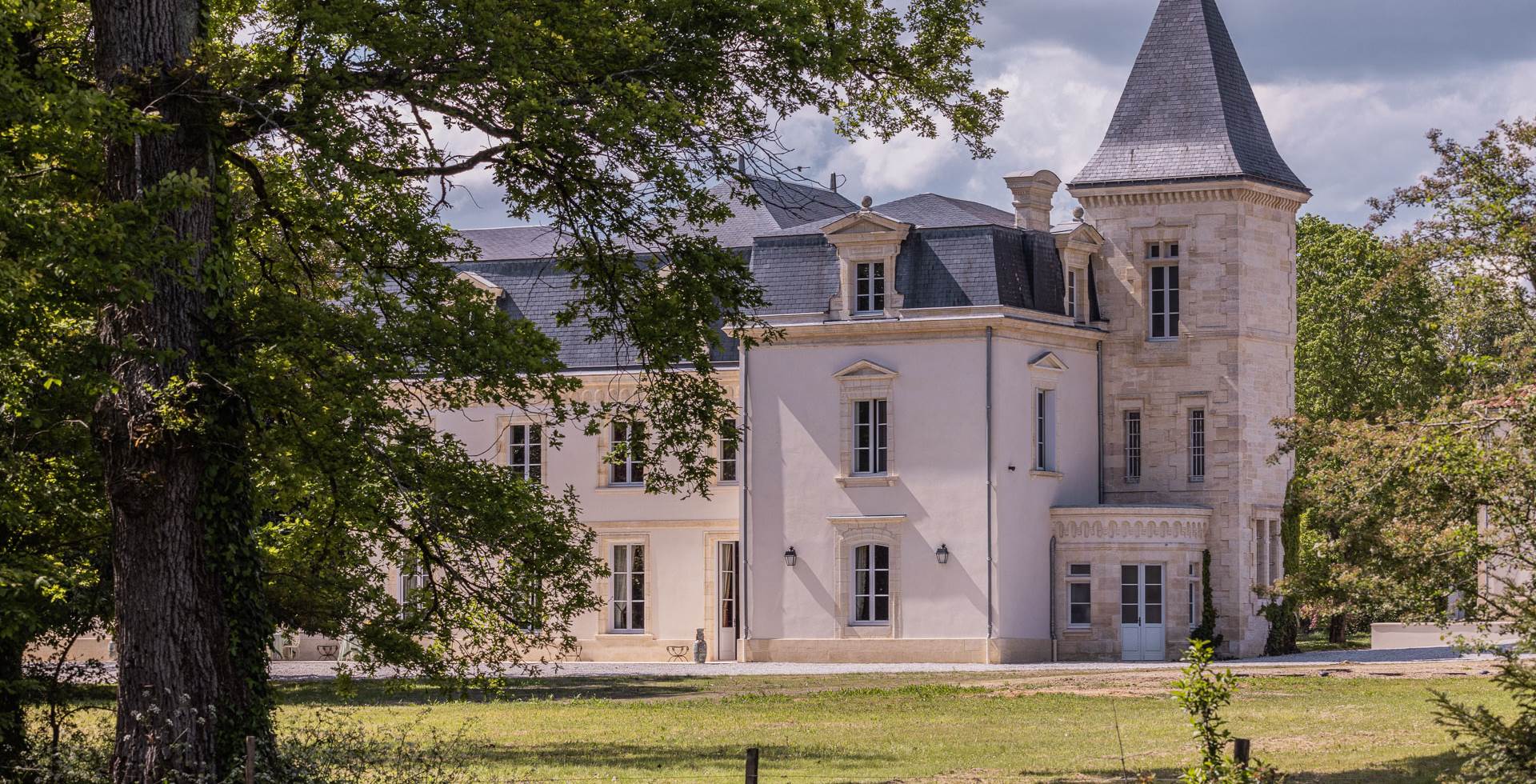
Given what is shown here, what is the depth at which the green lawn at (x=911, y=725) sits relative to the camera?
17.4 meters

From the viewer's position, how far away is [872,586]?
38.0 m

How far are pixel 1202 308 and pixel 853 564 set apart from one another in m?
8.85

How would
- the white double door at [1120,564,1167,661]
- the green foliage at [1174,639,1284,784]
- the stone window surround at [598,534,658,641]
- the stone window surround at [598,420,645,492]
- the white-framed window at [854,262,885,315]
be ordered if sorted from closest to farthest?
the green foliage at [1174,639,1284,784] → the white double door at [1120,564,1167,661] → the white-framed window at [854,262,885,315] → the stone window surround at [598,534,658,641] → the stone window surround at [598,420,645,492]

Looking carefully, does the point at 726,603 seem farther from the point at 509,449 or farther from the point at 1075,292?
the point at 1075,292

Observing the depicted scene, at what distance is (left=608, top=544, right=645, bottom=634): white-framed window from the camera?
40562 millimetres

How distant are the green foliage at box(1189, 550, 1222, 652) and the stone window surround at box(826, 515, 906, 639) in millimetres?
5811

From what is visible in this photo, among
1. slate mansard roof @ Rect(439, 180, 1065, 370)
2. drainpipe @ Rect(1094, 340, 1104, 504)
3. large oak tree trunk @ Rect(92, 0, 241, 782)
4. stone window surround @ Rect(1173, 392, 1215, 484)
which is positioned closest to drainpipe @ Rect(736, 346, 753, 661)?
slate mansard roof @ Rect(439, 180, 1065, 370)

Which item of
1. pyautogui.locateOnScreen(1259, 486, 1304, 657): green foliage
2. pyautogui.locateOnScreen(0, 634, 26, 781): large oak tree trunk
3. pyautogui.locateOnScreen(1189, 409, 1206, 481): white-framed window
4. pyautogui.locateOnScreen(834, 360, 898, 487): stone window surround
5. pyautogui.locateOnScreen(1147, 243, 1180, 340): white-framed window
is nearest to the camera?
pyautogui.locateOnScreen(0, 634, 26, 781): large oak tree trunk

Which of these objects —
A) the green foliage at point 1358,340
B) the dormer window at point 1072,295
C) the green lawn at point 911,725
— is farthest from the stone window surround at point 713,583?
the green foliage at point 1358,340

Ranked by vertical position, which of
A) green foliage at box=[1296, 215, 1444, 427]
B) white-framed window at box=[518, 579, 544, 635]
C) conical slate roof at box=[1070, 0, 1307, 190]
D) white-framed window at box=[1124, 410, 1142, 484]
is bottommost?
white-framed window at box=[518, 579, 544, 635]

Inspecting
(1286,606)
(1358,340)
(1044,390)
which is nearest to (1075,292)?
(1044,390)

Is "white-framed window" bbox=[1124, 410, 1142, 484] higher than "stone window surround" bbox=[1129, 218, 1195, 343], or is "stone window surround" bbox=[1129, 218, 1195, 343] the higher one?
"stone window surround" bbox=[1129, 218, 1195, 343]

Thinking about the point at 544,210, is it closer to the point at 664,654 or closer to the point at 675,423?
the point at 675,423

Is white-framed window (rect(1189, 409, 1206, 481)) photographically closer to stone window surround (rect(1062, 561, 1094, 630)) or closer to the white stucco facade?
the white stucco facade
